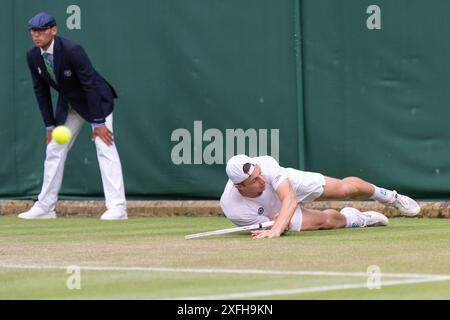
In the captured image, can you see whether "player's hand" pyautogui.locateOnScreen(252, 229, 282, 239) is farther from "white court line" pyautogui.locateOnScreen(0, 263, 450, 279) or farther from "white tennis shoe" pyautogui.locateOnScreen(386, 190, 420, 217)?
"white court line" pyautogui.locateOnScreen(0, 263, 450, 279)

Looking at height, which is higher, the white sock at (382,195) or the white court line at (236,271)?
the white court line at (236,271)

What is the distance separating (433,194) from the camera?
1332cm

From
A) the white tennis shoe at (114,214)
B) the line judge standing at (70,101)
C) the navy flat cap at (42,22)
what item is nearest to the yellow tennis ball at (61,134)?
the line judge standing at (70,101)

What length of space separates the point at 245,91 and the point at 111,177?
5.84ft

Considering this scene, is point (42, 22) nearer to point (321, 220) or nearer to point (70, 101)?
point (70, 101)

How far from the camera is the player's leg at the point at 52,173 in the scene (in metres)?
13.5

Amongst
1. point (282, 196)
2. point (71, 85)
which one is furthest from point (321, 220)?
point (71, 85)

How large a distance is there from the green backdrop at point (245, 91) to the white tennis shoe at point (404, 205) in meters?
1.33

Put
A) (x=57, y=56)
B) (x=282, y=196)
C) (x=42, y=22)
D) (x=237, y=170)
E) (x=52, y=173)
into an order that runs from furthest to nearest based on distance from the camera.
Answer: (x=52, y=173)
(x=57, y=56)
(x=42, y=22)
(x=282, y=196)
(x=237, y=170)

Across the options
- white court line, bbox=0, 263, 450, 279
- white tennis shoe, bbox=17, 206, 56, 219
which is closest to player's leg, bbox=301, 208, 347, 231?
white court line, bbox=0, 263, 450, 279

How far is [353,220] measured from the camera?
37.8ft

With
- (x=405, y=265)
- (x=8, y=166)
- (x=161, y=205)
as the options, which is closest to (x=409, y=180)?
(x=161, y=205)

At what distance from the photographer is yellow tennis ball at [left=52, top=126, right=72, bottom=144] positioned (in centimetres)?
1309

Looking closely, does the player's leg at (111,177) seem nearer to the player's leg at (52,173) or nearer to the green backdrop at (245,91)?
the player's leg at (52,173)
